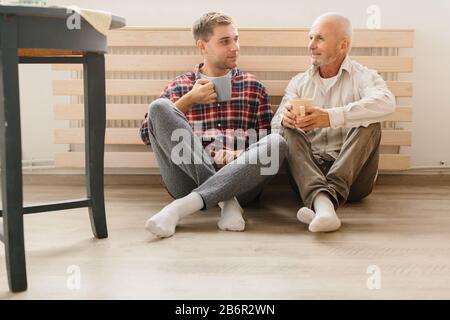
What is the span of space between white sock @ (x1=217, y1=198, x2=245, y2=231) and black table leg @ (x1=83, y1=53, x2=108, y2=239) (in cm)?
35

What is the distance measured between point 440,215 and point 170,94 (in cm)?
100

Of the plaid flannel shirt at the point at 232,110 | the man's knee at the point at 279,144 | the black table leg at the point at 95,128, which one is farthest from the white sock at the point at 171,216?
the plaid flannel shirt at the point at 232,110

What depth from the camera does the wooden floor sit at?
1261 millimetres

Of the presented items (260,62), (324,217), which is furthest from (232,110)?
(324,217)

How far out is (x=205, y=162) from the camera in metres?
1.86

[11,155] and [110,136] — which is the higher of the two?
[11,155]

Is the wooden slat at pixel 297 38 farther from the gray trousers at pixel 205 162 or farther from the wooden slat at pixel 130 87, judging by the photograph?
the gray trousers at pixel 205 162

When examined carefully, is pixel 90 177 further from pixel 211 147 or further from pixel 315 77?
pixel 315 77

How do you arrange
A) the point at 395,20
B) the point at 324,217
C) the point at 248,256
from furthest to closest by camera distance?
the point at 395,20
the point at 324,217
the point at 248,256

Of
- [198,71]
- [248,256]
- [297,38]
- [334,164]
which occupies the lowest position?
[248,256]

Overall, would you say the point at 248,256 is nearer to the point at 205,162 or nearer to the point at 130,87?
the point at 205,162

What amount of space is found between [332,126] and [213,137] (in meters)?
0.42

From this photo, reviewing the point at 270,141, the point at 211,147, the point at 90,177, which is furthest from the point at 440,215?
the point at 90,177

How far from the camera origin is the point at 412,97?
2.54 metres
